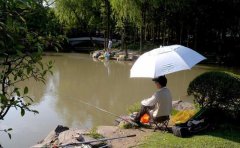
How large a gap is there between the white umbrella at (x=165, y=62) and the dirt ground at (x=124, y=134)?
3.33 ft

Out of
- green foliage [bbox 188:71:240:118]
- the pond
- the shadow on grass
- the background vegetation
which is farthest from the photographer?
the background vegetation

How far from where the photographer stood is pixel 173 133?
6520mm

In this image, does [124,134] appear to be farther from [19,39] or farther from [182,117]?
[19,39]

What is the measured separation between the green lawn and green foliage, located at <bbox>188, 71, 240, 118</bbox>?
2.01 ft

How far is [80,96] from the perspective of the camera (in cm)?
1286

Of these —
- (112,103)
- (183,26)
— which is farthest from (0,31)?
(183,26)

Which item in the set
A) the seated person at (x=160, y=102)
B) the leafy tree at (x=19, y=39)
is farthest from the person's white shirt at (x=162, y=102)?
the leafy tree at (x=19, y=39)

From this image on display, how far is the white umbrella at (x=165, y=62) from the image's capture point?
6363 millimetres

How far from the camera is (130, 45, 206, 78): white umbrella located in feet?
20.9

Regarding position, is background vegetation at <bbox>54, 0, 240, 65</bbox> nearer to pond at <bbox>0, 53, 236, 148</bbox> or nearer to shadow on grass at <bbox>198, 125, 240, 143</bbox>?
pond at <bbox>0, 53, 236, 148</bbox>

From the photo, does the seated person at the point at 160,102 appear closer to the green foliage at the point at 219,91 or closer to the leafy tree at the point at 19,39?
the green foliage at the point at 219,91

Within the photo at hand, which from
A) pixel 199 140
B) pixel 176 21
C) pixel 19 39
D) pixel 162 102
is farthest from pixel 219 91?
pixel 176 21

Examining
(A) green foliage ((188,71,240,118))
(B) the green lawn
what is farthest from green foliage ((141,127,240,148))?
(A) green foliage ((188,71,240,118))

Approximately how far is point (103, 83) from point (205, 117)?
8.89m
